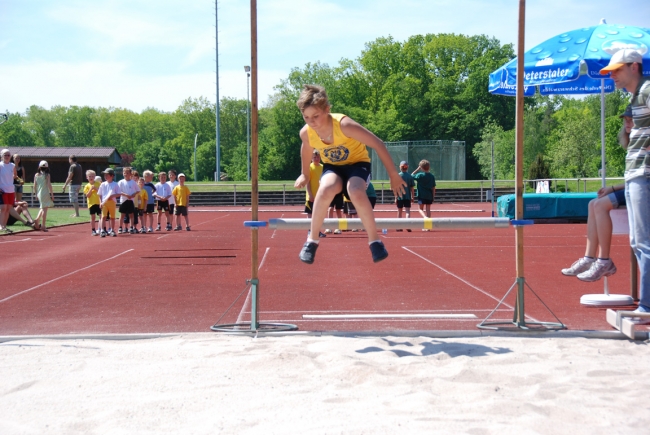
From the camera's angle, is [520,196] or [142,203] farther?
[142,203]

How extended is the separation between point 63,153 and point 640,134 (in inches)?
2176

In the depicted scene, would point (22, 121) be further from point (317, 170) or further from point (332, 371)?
point (332, 371)

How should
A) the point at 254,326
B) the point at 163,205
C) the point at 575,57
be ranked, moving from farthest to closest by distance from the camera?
1. the point at 163,205
2. the point at 575,57
3. the point at 254,326

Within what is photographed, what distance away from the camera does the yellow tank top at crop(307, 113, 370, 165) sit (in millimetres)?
5559

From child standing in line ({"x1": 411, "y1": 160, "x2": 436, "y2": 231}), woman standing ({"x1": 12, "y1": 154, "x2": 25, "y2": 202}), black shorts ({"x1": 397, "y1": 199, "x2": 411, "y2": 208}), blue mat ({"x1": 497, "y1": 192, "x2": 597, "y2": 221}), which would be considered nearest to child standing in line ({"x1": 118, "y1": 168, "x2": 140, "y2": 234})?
woman standing ({"x1": 12, "y1": 154, "x2": 25, "y2": 202})

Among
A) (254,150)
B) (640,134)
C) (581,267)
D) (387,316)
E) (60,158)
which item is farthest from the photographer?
(60,158)

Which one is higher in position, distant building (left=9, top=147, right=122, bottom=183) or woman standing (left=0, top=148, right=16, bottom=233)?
distant building (left=9, top=147, right=122, bottom=183)

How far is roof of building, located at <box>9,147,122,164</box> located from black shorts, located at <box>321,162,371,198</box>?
2062 inches

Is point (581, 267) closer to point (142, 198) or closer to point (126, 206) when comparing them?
point (126, 206)

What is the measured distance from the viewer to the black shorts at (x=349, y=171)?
5.57m

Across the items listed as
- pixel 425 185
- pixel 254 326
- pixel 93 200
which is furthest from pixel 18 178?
pixel 254 326

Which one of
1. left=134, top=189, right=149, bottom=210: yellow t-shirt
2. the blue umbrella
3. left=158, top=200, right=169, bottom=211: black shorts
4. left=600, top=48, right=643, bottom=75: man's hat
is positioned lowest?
left=158, top=200, right=169, bottom=211: black shorts

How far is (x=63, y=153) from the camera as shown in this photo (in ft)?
181

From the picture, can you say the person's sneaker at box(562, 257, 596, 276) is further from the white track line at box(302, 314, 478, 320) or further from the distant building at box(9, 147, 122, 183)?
the distant building at box(9, 147, 122, 183)
